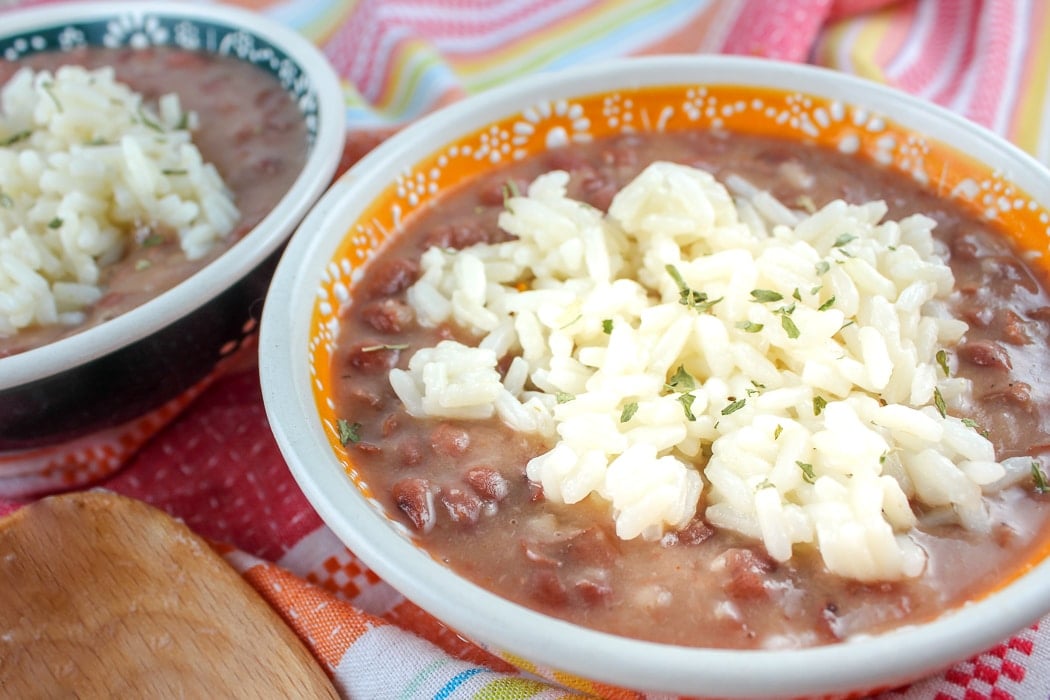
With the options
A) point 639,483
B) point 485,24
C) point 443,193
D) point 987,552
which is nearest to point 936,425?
point 987,552

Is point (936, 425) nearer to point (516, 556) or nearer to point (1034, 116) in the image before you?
point (516, 556)

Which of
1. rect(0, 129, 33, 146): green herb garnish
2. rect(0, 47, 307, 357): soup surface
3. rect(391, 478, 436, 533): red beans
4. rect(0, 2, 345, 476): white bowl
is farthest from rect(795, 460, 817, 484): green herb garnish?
rect(0, 129, 33, 146): green herb garnish

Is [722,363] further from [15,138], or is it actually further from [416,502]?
[15,138]

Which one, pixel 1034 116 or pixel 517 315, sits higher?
pixel 1034 116

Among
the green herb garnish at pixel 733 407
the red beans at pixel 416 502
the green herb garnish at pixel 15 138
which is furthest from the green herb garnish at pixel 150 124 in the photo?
the green herb garnish at pixel 733 407

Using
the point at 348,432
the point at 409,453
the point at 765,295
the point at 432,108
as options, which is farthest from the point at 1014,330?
the point at 432,108

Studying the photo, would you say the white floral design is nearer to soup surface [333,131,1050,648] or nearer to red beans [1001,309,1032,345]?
soup surface [333,131,1050,648]
